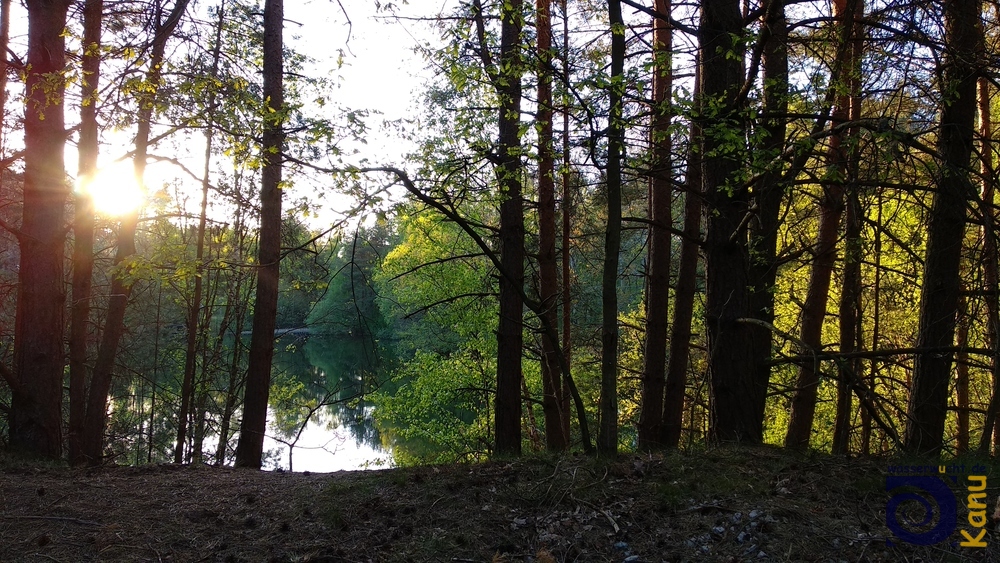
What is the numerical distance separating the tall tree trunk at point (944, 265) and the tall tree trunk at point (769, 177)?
3.75 feet

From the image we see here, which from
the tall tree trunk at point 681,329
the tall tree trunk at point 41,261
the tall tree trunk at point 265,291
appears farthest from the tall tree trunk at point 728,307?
the tall tree trunk at point 41,261

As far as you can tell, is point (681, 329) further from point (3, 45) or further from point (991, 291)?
point (3, 45)

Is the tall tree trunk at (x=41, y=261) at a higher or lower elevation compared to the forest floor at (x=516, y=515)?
higher

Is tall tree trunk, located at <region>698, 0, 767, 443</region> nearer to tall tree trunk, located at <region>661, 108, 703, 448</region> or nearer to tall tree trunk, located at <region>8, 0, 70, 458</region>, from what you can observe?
tall tree trunk, located at <region>661, 108, 703, 448</region>

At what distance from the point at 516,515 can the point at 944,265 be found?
417 cm

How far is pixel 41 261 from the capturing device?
→ 265 inches

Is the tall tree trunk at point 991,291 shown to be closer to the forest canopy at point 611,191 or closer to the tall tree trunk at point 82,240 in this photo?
the forest canopy at point 611,191

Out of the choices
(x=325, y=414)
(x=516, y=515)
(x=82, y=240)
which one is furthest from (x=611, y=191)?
(x=325, y=414)

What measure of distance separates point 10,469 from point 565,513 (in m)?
4.92

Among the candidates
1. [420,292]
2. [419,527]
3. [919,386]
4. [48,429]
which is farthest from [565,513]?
[420,292]

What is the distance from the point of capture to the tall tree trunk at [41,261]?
6.54 m

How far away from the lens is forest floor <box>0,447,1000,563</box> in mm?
3164

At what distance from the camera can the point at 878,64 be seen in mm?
4270

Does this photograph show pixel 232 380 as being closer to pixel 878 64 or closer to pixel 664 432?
pixel 664 432
